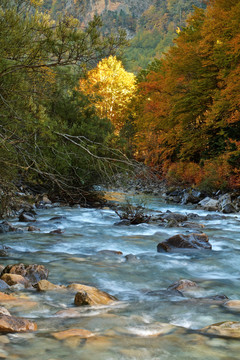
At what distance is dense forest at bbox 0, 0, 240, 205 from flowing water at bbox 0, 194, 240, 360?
1.18 meters

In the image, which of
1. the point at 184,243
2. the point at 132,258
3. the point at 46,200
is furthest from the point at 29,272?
the point at 46,200

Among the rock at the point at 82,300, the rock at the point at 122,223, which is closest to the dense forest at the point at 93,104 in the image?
the rock at the point at 122,223

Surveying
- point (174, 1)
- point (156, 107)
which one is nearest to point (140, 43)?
point (174, 1)

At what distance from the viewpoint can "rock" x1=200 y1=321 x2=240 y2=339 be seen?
2592mm

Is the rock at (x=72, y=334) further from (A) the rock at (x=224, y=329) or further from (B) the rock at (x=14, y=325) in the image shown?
(A) the rock at (x=224, y=329)

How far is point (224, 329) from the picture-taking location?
2.68 meters

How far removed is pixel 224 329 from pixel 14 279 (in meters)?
2.27

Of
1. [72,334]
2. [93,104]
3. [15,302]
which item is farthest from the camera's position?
[93,104]

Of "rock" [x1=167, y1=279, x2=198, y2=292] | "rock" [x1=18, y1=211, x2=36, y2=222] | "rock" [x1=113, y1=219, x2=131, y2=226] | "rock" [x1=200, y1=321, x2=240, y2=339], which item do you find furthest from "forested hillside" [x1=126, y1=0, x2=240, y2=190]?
"rock" [x1=200, y1=321, x2=240, y2=339]

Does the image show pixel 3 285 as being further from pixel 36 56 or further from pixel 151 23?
pixel 151 23

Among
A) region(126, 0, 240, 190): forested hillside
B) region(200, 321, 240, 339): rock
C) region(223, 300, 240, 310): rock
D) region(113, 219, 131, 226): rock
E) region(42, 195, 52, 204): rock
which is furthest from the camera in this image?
region(126, 0, 240, 190): forested hillside

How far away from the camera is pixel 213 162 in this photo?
1529 centimetres

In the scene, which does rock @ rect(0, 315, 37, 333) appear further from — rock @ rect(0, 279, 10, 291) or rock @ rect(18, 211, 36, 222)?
rock @ rect(18, 211, 36, 222)

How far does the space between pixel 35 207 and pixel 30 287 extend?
25.1 feet
